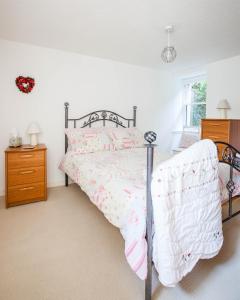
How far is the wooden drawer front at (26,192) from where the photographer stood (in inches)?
101

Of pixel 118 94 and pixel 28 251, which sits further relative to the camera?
pixel 118 94

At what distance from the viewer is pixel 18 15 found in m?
2.16

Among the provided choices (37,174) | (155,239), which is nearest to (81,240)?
(155,239)

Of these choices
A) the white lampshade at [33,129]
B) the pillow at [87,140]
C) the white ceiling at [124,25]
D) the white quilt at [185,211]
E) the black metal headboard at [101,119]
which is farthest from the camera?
the black metal headboard at [101,119]

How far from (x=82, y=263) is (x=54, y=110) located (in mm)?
2368

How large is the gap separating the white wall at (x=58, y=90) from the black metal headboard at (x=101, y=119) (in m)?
0.08

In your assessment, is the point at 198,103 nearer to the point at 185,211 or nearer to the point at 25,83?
the point at 25,83

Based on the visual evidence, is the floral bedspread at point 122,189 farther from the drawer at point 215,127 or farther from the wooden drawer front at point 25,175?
the drawer at point 215,127

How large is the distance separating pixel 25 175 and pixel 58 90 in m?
1.45

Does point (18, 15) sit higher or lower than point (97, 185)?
higher

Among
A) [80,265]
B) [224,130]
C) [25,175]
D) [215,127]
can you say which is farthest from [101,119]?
[80,265]

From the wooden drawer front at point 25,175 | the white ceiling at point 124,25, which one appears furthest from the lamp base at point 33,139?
the white ceiling at point 124,25

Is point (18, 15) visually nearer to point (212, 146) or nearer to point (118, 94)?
point (118, 94)

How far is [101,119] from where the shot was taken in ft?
11.9
